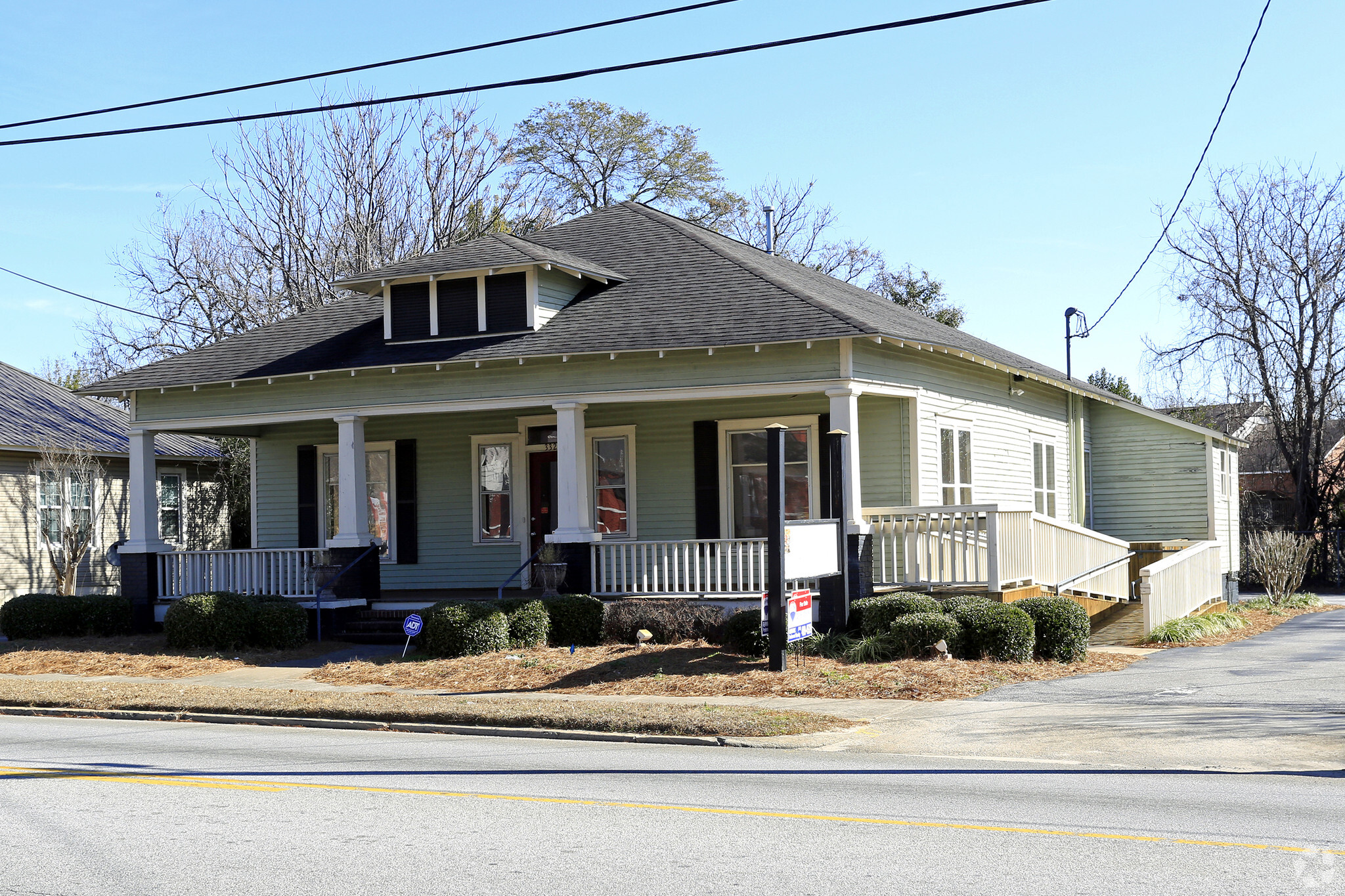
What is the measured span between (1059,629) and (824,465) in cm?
496

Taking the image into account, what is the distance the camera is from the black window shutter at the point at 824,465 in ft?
62.8

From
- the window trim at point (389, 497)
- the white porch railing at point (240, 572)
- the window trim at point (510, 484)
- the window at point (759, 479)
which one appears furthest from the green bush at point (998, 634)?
the window trim at point (389, 497)

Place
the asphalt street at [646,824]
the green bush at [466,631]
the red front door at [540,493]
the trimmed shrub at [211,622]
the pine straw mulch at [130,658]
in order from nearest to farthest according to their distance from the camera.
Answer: the asphalt street at [646,824] → the green bush at [466,631] → the pine straw mulch at [130,658] → the trimmed shrub at [211,622] → the red front door at [540,493]

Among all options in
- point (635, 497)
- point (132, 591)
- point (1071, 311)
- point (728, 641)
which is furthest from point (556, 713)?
point (1071, 311)

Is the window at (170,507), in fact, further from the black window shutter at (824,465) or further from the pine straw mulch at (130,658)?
the black window shutter at (824,465)

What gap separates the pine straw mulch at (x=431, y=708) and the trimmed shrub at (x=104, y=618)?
4.90 metres

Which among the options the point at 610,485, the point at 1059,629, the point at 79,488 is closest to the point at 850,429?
the point at 1059,629

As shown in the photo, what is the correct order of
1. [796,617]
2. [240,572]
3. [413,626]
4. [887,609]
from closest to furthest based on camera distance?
[796,617]
[887,609]
[413,626]
[240,572]

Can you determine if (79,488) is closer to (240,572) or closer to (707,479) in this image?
(240,572)

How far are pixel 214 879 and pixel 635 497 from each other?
47.5ft

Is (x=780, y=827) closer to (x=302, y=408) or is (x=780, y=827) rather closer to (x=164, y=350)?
(x=302, y=408)

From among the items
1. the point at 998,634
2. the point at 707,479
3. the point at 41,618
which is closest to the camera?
the point at 998,634

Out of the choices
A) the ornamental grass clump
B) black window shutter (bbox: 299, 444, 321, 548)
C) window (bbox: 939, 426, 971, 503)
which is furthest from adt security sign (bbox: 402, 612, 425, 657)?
the ornamental grass clump

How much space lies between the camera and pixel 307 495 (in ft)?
75.4
